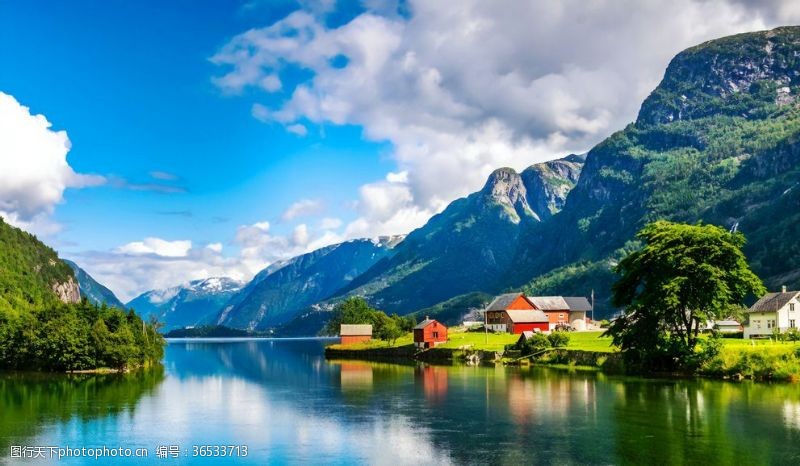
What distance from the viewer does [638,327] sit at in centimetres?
8588

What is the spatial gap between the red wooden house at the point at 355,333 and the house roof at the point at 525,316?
36.1 meters

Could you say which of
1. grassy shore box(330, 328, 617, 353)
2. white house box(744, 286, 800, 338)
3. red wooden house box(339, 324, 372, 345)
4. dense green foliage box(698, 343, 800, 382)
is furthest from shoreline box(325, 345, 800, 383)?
white house box(744, 286, 800, 338)

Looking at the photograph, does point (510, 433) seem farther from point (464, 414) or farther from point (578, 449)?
point (464, 414)

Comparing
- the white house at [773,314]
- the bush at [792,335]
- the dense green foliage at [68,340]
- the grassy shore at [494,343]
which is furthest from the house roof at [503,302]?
the dense green foliage at [68,340]

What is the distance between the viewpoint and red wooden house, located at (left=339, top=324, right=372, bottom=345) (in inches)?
7224

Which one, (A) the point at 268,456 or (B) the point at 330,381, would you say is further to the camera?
(B) the point at 330,381

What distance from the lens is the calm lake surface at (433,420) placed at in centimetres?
3966

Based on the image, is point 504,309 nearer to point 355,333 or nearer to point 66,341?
point 355,333

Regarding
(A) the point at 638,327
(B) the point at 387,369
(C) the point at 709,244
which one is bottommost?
(B) the point at 387,369

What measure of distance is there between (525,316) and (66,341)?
104299mm

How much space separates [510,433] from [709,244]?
161 feet

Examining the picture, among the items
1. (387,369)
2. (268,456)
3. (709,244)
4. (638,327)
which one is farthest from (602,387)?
(387,369)

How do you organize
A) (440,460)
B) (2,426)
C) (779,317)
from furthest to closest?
1. (779,317)
2. (2,426)
3. (440,460)

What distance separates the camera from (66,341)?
110m
